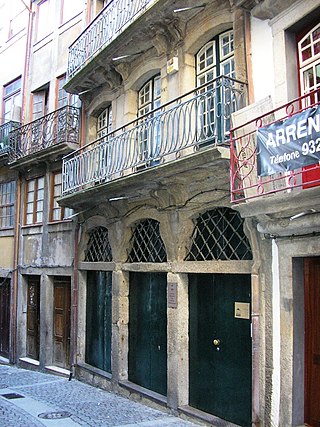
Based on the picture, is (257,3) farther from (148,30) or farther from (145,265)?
(145,265)

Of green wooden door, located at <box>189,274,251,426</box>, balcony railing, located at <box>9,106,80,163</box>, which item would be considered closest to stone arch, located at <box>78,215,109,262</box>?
balcony railing, located at <box>9,106,80,163</box>

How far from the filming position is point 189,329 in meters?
8.51

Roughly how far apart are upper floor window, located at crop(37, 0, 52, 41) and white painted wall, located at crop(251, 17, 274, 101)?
9449 millimetres

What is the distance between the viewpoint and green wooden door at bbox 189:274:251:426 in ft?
24.0

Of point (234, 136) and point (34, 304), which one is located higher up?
point (234, 136)

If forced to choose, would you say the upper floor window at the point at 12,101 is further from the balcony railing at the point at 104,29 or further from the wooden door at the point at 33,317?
the wooden door at the point at 33,317

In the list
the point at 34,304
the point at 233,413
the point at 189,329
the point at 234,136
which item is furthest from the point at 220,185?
the point at 34,304

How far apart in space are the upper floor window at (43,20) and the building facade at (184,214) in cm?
95

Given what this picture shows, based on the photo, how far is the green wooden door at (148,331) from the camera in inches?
362

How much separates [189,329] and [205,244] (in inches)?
60.1

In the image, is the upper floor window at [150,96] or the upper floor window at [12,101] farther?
the upper floor window at [12,101]

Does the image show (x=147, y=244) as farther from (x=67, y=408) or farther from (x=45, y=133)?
(x=45, y=133)

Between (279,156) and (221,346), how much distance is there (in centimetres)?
351

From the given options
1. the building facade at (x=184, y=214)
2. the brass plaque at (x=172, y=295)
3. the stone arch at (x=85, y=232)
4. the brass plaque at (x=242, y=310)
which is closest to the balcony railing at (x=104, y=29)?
the building facade at (x=184, y=214)
